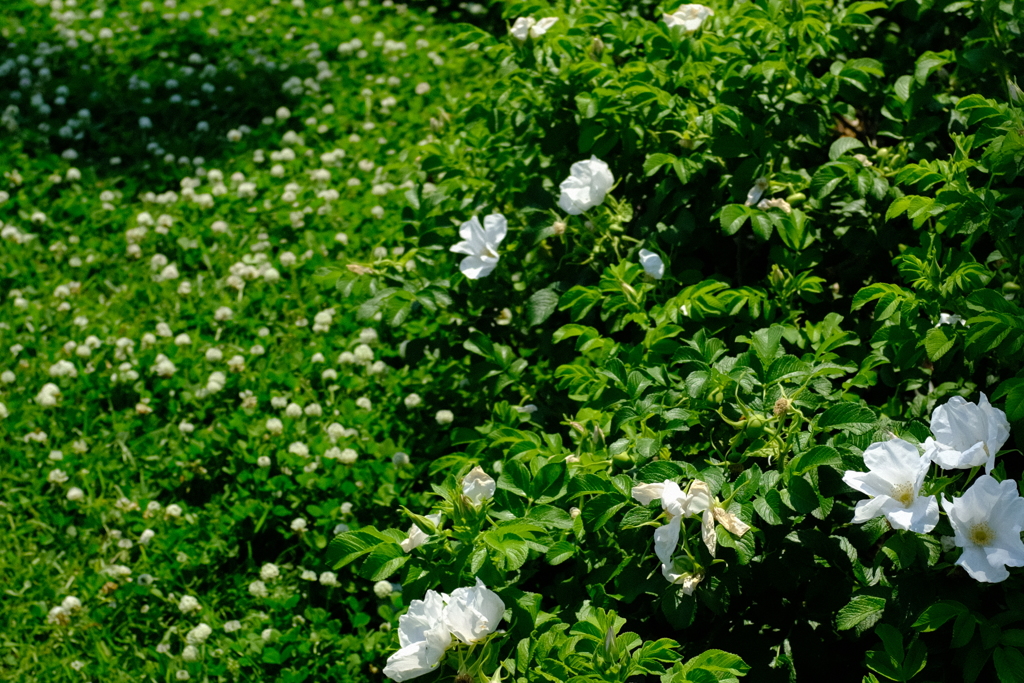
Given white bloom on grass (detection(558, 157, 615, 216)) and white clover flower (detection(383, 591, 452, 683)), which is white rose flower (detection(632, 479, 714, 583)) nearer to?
white clover flower (detection(383, 591, 452, 683))

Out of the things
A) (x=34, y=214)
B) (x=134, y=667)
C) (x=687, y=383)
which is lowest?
(x=134, y=667)

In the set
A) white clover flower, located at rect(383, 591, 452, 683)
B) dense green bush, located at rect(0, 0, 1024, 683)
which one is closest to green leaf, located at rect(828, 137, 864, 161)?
dense green bush, located at rect(0, 0, 1024, 683)

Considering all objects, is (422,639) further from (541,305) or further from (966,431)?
(541,305)

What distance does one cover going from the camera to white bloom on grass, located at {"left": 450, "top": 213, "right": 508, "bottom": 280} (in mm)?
2064

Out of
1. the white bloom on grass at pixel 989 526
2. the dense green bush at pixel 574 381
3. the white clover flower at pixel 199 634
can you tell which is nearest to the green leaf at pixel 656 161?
the dense green bush at pixel 574 381

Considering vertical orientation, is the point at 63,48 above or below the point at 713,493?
below

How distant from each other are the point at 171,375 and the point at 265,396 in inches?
16.0

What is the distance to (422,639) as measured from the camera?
1390 millimetres

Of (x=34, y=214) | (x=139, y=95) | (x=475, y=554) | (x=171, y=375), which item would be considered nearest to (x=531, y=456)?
(x=475, y=554)

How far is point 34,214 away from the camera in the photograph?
409cm

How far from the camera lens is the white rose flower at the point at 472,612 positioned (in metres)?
1.35

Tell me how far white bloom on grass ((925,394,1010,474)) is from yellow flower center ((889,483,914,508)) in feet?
0.18

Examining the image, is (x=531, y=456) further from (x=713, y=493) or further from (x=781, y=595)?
(x=781, y=595)

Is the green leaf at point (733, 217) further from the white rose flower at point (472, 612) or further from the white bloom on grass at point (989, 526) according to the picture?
the white rose flower at point (472, 612)
